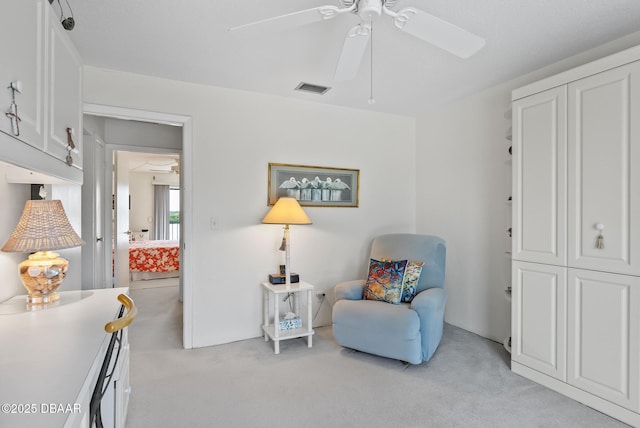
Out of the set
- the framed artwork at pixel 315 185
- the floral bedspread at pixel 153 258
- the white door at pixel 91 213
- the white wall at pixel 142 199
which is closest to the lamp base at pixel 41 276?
the framed artwork at pixel 315 185

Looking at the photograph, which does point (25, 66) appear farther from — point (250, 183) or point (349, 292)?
point (349, 292)

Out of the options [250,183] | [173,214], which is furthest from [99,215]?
[173,214]

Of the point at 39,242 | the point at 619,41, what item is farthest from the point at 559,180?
the point at 39,242

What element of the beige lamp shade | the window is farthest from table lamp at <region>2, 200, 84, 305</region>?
the window

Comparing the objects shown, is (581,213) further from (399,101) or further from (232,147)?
(232,147)

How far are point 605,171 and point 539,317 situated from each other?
3.47ft

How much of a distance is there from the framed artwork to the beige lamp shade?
298mm

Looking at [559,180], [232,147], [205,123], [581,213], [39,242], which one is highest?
[205,123]

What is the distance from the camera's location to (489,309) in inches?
127

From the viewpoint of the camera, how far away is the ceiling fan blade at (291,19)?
1.47 m

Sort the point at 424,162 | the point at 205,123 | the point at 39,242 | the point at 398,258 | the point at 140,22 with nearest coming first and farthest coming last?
1. the point at 39,242
2. the point at 140,22
3. the point at 205,123
4. the point at 398,258
5. the point at 424,162

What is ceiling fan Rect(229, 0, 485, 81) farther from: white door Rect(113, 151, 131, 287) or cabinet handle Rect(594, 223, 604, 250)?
white door Rect(113, 151, 131, 287)

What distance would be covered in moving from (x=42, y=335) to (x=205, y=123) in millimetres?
2275

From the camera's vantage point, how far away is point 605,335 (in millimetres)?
2041
